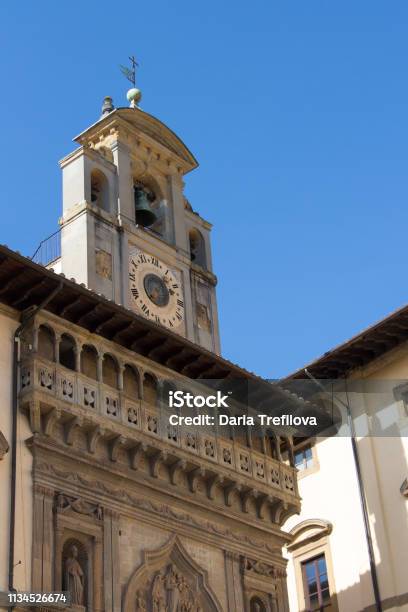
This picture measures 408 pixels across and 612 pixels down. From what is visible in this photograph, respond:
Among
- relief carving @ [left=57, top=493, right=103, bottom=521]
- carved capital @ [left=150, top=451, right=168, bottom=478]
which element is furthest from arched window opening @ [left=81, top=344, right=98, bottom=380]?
relief carving @ [left=57, top=493, right=103, bottom=521]

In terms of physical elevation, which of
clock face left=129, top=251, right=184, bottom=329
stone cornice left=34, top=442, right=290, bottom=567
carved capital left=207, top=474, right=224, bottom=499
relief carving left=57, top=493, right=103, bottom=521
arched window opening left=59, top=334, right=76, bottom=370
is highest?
clock face left=129, top=251, right=184, bottom=329

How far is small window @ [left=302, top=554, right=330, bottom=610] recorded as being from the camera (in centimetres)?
3166

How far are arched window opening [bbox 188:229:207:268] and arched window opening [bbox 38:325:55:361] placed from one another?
9843 mm

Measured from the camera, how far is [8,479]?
74.3 ft

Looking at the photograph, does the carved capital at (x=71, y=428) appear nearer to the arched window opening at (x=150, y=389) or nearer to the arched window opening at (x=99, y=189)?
the arched window opening at (x=150, y=389)

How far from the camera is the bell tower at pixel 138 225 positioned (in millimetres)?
30531

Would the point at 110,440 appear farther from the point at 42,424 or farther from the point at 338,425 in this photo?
the point at 338,425

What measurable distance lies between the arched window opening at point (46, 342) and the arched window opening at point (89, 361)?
0.90 meters

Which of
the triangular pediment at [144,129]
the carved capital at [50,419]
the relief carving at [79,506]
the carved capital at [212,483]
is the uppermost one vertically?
the triangular pediment at [144,129]

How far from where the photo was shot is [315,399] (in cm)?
3375

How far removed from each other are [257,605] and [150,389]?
5524mm

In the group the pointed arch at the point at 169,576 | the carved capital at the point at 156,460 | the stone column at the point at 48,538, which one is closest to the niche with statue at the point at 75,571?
the stone column at the point at 48,538

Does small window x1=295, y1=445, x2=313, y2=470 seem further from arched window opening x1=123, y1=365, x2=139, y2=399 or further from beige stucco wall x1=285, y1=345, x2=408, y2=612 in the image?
arched window opening x1=123, y1=365, x2=139, y2=399

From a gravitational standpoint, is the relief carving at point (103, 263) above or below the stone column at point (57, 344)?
above
